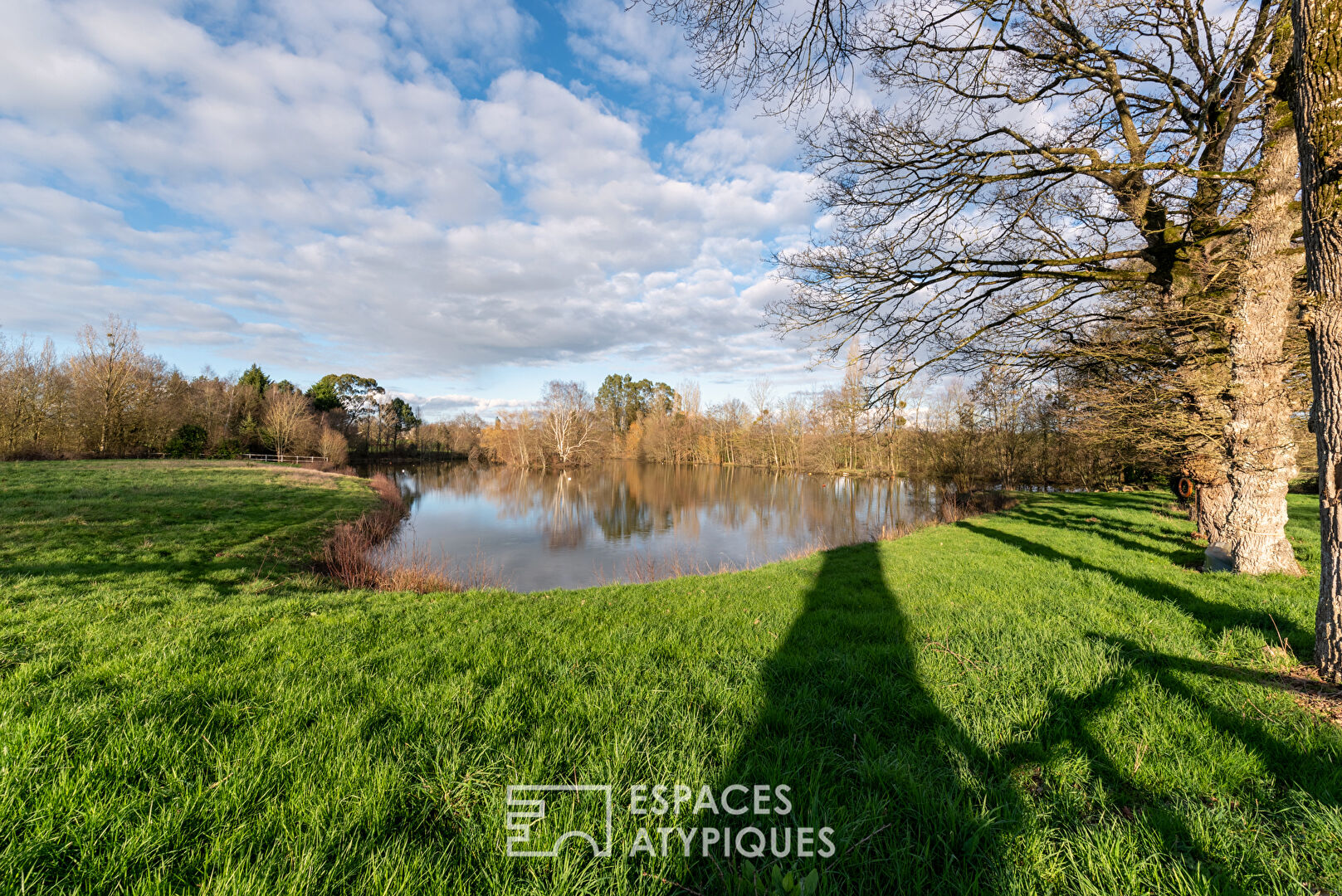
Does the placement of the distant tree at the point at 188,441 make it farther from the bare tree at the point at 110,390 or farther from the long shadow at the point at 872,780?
the long shadow at the point at 872,780

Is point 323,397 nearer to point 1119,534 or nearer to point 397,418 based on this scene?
point 397,418

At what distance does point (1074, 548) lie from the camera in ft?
26.2

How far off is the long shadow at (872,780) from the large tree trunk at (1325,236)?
9.33 ft

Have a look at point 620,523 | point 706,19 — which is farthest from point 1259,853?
point 620,523

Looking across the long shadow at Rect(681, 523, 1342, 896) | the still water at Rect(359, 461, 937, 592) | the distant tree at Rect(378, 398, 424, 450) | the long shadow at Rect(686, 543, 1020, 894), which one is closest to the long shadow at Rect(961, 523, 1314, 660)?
the long shadow at Rect(681, 523, 1342, 896)

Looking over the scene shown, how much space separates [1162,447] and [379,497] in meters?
25.0

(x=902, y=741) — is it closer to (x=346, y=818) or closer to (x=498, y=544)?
(x=346, y=818)

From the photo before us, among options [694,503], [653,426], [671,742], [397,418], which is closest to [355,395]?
[397,418]

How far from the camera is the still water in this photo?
12617mm

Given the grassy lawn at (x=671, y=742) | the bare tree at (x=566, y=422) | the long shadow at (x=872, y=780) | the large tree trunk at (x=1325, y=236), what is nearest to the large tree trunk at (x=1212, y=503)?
the grassy lawn at (x=671, y=742)

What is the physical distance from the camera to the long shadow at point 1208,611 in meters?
3.55

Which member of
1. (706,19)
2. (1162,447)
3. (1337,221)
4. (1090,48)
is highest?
(1090,48)

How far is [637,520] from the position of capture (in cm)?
1981

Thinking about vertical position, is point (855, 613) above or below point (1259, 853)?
below
